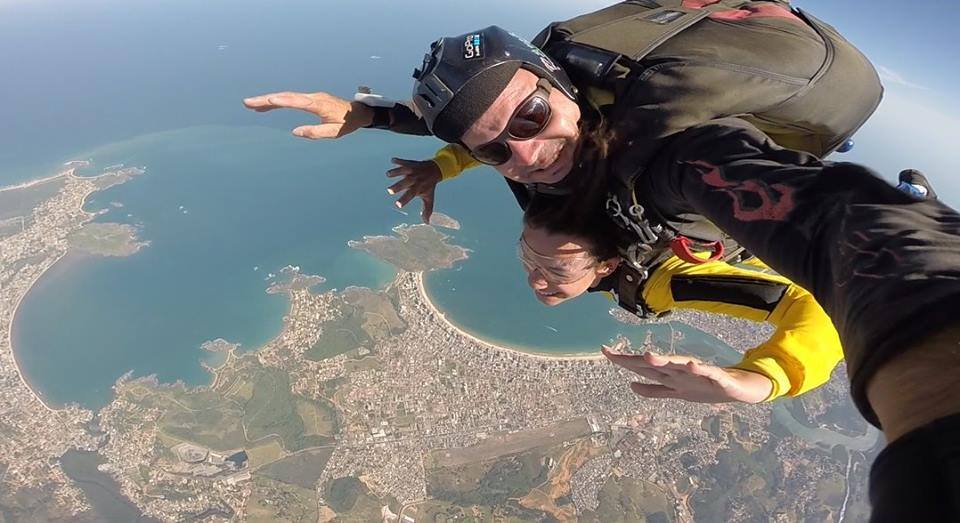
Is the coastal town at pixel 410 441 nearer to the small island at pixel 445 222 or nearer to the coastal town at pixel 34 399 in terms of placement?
the coastal town at pixel 34 399

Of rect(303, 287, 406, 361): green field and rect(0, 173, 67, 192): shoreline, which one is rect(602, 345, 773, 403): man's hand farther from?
rect(0, 173, 67, 192): shoreline

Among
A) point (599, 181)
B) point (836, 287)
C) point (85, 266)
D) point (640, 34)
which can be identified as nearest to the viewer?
point (836, 287)

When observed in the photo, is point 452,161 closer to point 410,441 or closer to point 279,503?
point 410,441

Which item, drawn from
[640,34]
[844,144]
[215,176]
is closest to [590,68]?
[640,34]

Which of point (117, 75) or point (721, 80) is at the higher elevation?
point (721, 80)

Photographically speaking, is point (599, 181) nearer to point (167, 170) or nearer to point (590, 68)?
point (590, 68)

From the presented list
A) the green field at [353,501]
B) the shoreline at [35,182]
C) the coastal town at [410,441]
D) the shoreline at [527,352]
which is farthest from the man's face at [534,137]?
the shoreline at [35,182]

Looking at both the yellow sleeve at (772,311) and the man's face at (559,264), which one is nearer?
the yellow sleeve at (772,311)
